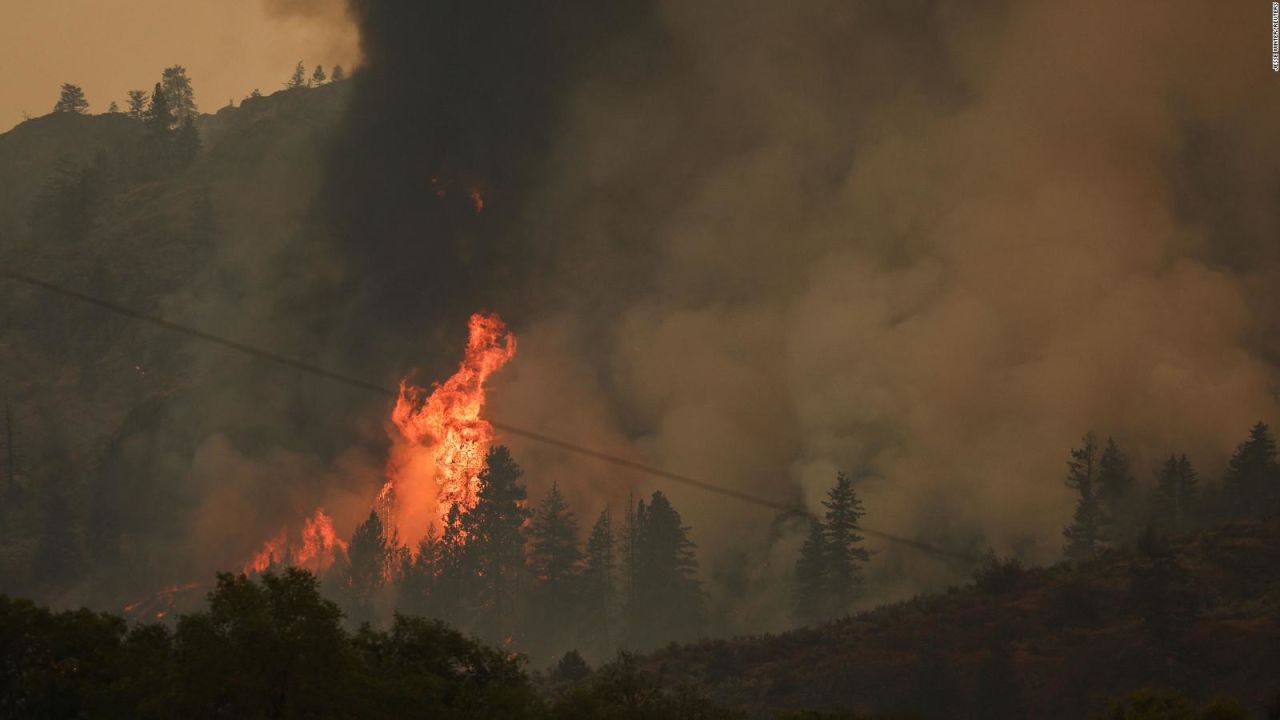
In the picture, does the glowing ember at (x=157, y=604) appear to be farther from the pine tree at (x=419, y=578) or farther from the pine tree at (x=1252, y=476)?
the pine tree at (x=1252, y=476)

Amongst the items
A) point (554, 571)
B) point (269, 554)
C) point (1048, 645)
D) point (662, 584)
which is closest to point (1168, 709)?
point (1048, 645)

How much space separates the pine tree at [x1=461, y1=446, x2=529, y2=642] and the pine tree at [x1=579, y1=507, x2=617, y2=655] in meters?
8.59

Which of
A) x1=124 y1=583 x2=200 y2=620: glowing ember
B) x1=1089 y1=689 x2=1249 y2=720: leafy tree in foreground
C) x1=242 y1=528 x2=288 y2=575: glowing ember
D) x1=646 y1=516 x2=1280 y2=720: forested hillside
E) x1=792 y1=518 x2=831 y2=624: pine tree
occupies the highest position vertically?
x1=242 y1=528 x2=288 y2=575: glowing ember

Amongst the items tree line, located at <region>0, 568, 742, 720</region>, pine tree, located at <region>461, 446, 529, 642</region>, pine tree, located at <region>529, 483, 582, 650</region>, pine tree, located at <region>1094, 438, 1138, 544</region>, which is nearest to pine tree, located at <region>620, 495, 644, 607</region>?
pine tree, located at <region>529, 483, 582, 650</region>

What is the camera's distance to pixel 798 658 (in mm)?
111625

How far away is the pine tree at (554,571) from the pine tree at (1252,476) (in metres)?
68.7

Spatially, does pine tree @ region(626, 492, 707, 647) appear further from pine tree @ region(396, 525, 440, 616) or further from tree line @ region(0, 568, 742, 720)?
tree line @ region(0, 568, 742, 720)

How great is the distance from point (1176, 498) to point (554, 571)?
6667 centimetres

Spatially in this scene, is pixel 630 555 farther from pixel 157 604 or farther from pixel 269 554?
pixel 157 604

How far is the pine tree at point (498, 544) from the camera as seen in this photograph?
178 meters

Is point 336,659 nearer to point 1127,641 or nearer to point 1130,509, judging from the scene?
point 1127,641

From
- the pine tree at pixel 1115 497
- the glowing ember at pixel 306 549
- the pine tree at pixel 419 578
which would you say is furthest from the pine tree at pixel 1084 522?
the glowing ember at pixel 306 549

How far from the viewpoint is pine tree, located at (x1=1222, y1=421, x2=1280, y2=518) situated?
491 ft

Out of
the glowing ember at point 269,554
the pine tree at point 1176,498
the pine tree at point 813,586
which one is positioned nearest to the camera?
the pine tree at point 1176,498
